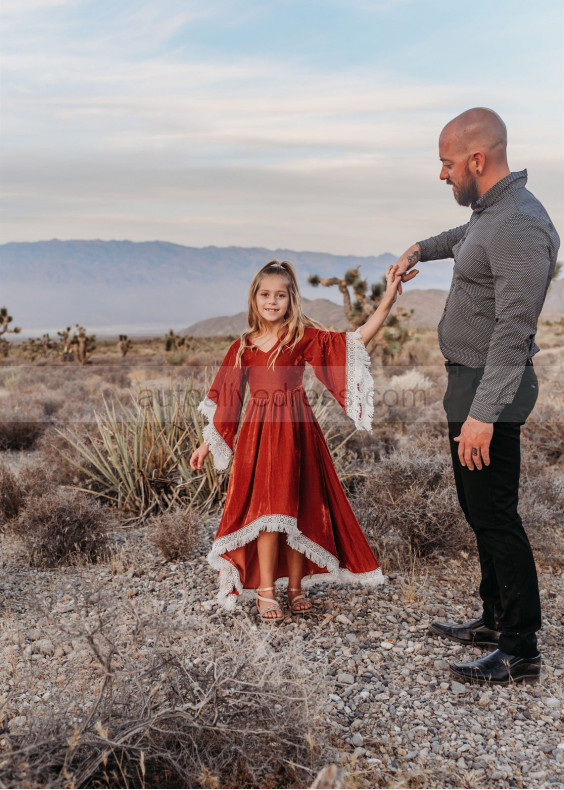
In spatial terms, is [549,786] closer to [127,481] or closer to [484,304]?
[484,304]

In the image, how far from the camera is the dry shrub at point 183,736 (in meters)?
2.26

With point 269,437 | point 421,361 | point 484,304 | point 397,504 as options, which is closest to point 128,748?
point 269,437

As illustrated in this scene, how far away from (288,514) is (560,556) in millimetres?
2092

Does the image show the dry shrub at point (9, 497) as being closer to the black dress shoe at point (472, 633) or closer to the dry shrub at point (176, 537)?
the dry shrub at point (176, 537)

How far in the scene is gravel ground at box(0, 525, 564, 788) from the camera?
2730mm

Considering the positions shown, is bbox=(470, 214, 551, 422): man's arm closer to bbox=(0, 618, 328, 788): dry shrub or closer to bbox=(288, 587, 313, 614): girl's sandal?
bbox=(0, 618, 328, 788): dry shrub

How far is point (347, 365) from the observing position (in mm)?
3842

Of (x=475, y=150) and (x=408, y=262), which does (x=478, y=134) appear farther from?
(x=408, y=262)

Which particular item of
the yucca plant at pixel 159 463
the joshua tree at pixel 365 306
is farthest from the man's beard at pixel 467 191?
the joshua tree at pixel 365 306

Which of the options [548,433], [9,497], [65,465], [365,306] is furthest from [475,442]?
[365,306]

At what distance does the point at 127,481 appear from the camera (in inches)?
236

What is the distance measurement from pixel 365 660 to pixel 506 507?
107cm

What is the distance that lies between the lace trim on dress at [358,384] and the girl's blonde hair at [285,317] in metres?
0.28

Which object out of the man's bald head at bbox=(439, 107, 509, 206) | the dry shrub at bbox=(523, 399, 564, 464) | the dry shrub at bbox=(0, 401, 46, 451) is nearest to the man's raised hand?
the man's bald head at bbox=(439, 107, 509, 206)
